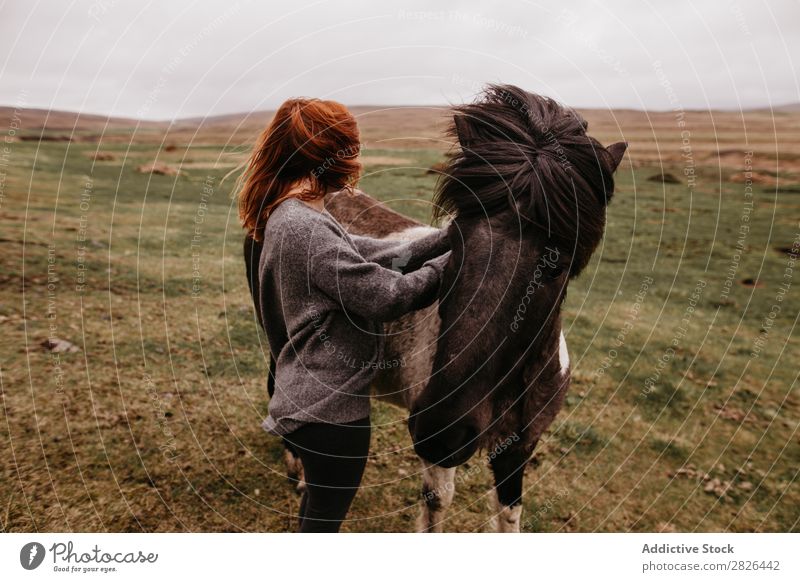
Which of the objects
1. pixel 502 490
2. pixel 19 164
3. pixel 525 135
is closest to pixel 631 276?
pixel 502 490

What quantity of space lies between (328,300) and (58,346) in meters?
6.18

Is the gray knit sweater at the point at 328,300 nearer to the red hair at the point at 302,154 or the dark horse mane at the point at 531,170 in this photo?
the red hair at the point at 302,154

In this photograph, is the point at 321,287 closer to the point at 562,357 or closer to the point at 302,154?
the point at 302,154

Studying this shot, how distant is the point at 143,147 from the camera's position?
25172 millimetres

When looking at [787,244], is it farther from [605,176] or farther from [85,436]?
[85,436]

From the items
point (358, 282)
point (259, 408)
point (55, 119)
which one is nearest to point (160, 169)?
point (55, 119)

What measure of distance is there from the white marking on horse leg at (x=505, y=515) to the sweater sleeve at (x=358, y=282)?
2110 mm

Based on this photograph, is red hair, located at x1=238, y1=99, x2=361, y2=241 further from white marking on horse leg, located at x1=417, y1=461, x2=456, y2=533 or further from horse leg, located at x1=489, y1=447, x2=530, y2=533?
horse leg, located at x1=489, y1=447, x2=530, y2=533

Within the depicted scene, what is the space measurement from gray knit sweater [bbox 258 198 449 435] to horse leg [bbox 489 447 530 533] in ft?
4.19

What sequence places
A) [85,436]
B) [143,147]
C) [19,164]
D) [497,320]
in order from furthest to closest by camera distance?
[143,147] < [19,164] < [85,436] < [497,320]

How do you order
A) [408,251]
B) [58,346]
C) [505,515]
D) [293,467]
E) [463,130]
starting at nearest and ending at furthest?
1. [463,130]
2. [408,251]
3. [505,515]
4. [293,467]
5. [58,346]

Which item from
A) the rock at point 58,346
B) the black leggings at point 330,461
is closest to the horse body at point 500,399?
the black leggings at point 330,461

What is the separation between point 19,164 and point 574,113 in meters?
20.6

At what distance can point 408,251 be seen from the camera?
280 cm
